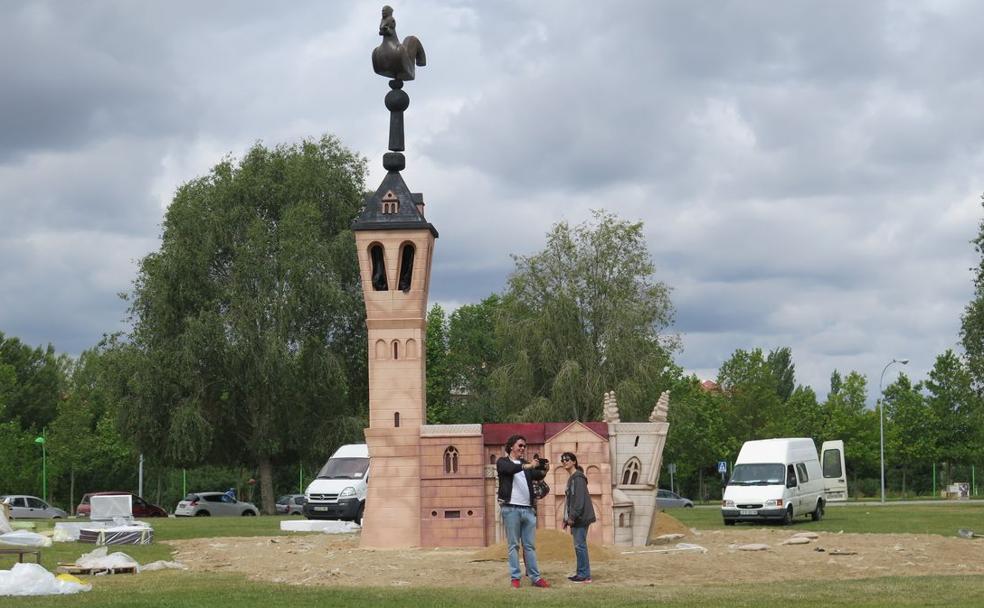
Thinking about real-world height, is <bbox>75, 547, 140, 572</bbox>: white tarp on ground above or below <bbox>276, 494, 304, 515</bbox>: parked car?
above

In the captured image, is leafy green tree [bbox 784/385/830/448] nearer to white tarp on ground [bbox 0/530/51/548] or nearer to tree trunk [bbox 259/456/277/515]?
tree trunk [bbox 259/456/277/515]

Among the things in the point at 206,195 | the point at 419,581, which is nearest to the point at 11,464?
the point at 206,195

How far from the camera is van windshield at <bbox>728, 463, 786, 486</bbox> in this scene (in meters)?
35.4

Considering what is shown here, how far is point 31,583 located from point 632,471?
1340 centimetres

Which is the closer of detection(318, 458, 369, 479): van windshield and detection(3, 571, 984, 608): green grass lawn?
→ detection(3, 571, 984, 608): green grass lawn

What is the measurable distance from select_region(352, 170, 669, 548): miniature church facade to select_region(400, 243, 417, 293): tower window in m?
0.02

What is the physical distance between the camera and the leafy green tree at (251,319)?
51.3 meters

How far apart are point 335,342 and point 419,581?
36.9 meters

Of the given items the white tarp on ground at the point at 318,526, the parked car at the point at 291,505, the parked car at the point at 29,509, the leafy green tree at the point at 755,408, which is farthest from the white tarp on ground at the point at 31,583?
the leafy green tree at the point at 755,408

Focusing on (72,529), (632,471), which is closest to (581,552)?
(632,471)

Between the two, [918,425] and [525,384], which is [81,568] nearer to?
[525,384]

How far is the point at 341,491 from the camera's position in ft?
115

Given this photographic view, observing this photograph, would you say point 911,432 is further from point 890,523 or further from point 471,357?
point 890,523

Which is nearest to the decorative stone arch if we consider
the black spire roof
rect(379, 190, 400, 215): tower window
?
the black spire roof
